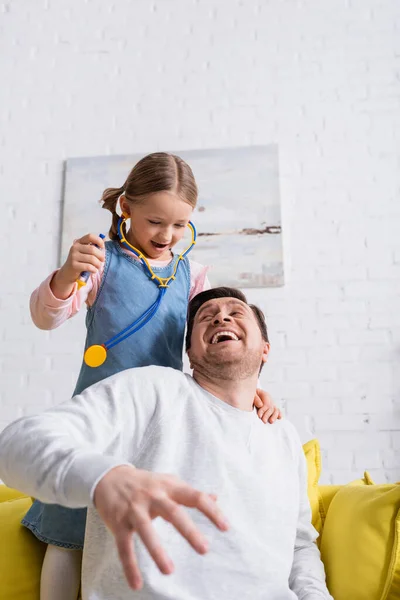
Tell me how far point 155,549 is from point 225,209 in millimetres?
2413

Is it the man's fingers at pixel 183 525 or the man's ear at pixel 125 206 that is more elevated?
the man's ear at pixel 125 206

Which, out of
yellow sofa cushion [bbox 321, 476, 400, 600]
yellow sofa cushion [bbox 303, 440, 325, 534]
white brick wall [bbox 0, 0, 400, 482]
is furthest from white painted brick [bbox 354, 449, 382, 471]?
yellow sofa cushion [bbox 321, 476, 400, 600]

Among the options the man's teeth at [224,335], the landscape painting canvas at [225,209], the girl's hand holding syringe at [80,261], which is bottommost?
the man's teeth at [224,335]

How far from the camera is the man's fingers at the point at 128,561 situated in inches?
25.6

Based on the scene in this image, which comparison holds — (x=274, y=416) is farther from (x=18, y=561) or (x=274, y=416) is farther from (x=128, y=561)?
(x=128, y=561)

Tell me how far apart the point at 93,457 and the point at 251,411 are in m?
0.72

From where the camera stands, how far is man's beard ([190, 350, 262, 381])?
1.42m

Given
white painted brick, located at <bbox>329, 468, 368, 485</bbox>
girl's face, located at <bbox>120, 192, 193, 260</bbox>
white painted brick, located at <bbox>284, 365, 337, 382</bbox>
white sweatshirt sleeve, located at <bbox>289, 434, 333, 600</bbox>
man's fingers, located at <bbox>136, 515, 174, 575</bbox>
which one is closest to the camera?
man's fingers, located at <bbox>136, 515, 174, 575</bbox>

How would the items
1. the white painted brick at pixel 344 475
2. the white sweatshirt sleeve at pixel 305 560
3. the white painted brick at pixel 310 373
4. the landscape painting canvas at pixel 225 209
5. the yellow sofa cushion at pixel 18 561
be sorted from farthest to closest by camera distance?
the landscape painting canvas at pixel 225 209 → the white painted brick at pixel 310 373 → the white painted brick at pixel 344 475 → the yellow sofa cushion at pixel 18 561 → the white sweatshirt sleeve at pixel 305 560

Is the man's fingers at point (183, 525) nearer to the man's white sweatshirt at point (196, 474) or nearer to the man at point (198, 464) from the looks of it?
the man at point (198, 464)

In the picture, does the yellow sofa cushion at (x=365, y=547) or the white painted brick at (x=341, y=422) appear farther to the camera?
the white painted brick at (x=341, y=422)

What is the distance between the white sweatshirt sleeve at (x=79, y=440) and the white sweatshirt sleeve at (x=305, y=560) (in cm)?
45

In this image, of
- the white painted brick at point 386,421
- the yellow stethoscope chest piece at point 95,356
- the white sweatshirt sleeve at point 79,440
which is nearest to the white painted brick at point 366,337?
the white painted brick at point 386,421

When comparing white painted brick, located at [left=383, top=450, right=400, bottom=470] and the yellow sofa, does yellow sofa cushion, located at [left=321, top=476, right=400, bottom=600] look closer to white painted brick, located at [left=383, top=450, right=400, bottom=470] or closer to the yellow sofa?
the yellow sofa
